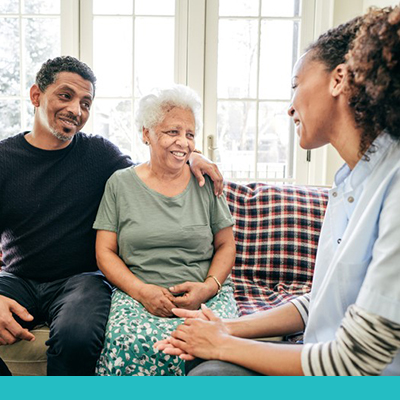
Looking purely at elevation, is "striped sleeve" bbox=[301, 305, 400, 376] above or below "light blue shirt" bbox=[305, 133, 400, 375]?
below

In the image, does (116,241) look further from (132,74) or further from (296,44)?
(296,44)

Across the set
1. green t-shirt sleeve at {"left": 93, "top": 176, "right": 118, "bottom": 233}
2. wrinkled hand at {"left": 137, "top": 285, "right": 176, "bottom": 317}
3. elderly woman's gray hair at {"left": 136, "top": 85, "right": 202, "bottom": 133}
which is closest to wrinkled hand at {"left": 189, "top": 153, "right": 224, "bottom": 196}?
elderly woman's gray hair at {"left": 136, "top": 85, "right": 202, "bottom": 133}

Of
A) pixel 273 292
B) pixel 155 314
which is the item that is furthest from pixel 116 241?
pixel 273 292

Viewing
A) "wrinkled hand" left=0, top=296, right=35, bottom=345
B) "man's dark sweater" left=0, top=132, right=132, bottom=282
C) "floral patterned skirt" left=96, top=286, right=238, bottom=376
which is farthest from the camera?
"man's dark sweater" left=0, top=132, right=132, bottom=282

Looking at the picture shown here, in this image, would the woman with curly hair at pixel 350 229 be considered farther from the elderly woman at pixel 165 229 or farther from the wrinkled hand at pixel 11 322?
the wrinkled hand at pixel 11 322

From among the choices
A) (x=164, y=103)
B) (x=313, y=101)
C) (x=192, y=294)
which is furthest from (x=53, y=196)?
(x=313, y=101)

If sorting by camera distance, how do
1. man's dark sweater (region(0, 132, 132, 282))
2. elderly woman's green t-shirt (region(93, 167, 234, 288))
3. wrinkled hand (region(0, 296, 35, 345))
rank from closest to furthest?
1. wrinkled hand (region(0, 296, 35, 345))
2. elderly woman's green t-shirt (region(93, 167, 234, 288))
3. man's dark sweater (region(0, 132, 132, 282))

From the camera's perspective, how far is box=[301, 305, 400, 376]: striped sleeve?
0.76 m

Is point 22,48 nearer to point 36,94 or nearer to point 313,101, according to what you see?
point 36,94

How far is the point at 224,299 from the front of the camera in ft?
5.24

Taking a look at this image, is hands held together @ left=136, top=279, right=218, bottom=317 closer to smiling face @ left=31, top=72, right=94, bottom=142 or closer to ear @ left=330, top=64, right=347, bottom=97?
smiling face @ left=31, top=72, right=94, bottom=142

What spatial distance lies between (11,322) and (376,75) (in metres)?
1.34

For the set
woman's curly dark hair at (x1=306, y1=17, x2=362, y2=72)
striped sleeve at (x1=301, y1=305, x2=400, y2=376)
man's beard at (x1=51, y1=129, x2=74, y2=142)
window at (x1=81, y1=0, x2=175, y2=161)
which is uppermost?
window at (x1=81, y1=0, x2=175, y2=161)

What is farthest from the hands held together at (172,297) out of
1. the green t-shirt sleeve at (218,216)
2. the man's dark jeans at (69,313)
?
the green t-shirt sleeve at (218,216)
